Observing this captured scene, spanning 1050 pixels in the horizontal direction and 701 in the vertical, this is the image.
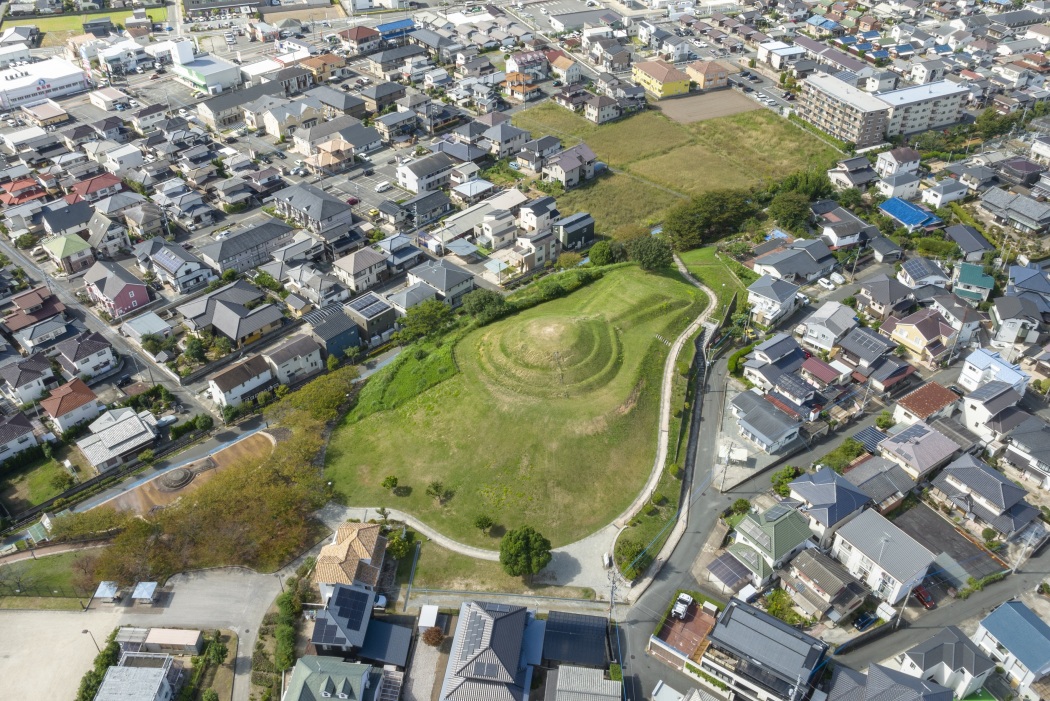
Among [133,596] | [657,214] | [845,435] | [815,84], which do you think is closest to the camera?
[133,596]

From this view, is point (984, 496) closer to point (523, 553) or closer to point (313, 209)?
point (523, 553)

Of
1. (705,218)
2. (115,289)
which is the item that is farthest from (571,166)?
(115,289)

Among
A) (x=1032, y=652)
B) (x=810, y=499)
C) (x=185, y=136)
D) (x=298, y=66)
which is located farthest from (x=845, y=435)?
(x=298, y=66)

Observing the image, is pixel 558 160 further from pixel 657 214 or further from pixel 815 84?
pixel 815 84

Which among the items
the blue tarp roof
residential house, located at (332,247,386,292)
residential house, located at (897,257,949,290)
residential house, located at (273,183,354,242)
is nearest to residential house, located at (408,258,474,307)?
residential house, located at (332,247,386,292)

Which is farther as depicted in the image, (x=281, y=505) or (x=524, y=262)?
(x=524, y=262)

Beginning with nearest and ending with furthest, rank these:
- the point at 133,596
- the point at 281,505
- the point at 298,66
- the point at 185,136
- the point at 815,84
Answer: the point at 133,596 < the point at 281,505 < the point at 185,136 < the point at 815,84 < the point at 298,66

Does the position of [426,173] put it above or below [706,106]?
above
